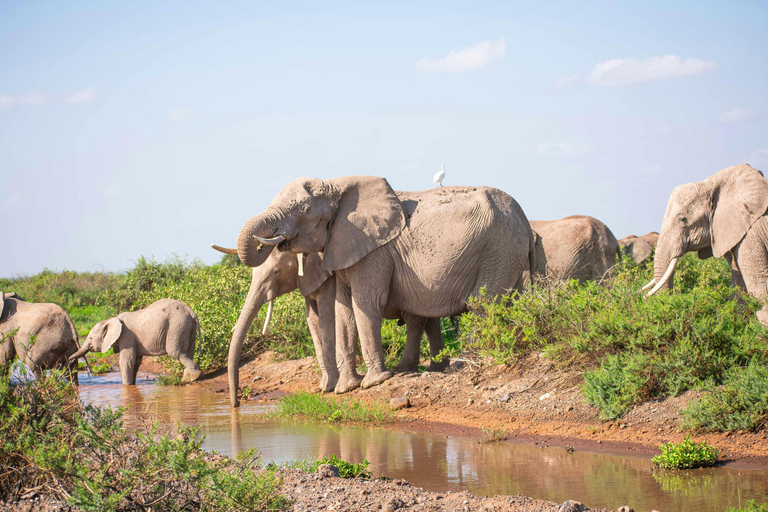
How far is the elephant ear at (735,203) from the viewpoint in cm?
1014

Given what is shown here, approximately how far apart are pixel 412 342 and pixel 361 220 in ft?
7.23

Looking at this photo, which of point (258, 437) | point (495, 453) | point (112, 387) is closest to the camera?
point (495, 453)

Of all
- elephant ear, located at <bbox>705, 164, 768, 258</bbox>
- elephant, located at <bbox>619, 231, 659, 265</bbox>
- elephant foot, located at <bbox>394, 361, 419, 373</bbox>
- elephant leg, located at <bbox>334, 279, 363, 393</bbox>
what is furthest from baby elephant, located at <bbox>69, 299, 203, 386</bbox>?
elephant, located at <bbox>619, 231, 659, 265</bbox>

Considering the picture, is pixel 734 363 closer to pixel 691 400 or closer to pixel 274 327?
pixel 691 400

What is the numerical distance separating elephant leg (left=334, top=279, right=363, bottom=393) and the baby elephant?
4.17 meters

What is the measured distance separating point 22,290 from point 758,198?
1095 inches

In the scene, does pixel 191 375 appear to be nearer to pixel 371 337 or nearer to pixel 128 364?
pixel 128 364

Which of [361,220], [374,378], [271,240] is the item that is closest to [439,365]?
[374,378]

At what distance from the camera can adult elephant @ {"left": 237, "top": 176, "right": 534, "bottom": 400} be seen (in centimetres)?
1033

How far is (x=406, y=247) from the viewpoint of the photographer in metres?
10.6

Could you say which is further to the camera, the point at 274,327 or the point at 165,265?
the point at 165,265

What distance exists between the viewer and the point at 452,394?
31.8ft

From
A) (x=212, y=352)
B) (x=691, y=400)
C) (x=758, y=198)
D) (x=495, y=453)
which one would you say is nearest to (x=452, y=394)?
(x=495, y=453)

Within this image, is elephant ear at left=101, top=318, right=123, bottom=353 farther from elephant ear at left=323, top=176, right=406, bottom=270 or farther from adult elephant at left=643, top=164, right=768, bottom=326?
adult elephant at left=643, top=164, right=768, bottom=326
